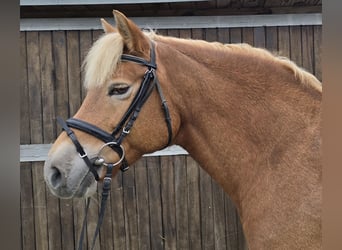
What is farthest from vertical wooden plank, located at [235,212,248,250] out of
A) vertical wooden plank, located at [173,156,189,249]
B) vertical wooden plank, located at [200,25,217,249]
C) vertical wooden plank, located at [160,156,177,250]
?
vertical wooden plank, located at [160,156,177,250]

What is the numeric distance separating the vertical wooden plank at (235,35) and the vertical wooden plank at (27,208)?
82.2 inches

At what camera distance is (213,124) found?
5.24 ft

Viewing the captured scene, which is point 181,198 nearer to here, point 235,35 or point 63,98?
point 63,98

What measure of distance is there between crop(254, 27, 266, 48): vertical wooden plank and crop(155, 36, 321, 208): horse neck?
4.41 ft

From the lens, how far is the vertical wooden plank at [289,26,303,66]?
2.85 metres

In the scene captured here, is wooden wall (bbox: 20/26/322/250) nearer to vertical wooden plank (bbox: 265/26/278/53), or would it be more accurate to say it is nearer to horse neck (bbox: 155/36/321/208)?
vertical wooden plank (bbox: 265/26/278/53)

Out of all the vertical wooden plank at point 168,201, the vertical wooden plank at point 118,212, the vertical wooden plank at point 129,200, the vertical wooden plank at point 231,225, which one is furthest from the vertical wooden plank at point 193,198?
the vertical wooden plank at point 118,212

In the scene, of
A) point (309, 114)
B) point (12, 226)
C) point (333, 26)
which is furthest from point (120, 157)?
point (333, 26)

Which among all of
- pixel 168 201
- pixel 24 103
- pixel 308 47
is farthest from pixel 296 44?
pixel 24 103

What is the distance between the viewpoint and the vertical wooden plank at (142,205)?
287cm

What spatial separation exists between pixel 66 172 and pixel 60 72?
1.65 meters

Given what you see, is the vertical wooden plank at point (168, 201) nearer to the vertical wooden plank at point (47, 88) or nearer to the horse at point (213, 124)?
the vertical wooden plank at point (47, 88)

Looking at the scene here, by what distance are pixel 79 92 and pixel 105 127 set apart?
1504 millimetres

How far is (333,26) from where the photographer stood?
44 cm
